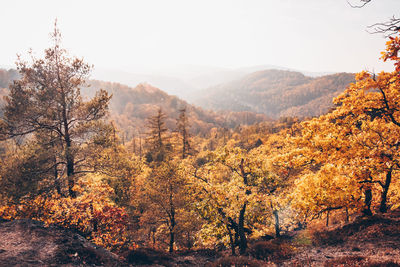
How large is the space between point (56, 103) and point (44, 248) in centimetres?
881

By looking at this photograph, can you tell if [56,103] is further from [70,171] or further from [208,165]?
[208,165]

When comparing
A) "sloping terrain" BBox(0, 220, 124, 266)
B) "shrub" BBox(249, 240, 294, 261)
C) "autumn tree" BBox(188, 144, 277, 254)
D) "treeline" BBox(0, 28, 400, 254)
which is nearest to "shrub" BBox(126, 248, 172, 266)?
"sloping terrain" BBox(0, 220, 124, 266)

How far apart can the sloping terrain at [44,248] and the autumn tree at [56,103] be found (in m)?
3.40

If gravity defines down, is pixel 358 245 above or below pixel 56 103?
below

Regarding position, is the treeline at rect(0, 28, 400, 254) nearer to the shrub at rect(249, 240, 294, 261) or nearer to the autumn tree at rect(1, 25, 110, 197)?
the autumn tree at rect(1, 25, 110, 197)

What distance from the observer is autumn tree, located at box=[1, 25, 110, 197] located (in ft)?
39.6

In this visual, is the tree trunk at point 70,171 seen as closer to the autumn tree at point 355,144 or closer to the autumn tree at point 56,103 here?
the autumn tree at point 56,103

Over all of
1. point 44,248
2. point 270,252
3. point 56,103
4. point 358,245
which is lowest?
point 270,252

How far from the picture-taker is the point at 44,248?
27.9 ft

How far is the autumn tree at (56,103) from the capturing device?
12.1 meters

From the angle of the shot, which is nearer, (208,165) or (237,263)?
(237,263)

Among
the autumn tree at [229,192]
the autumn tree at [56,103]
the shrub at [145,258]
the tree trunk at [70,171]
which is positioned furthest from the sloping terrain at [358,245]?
the autumn tree at [56,103]

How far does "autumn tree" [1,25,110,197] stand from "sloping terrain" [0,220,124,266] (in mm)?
3402

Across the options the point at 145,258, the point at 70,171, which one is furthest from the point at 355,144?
the point at 70,171
